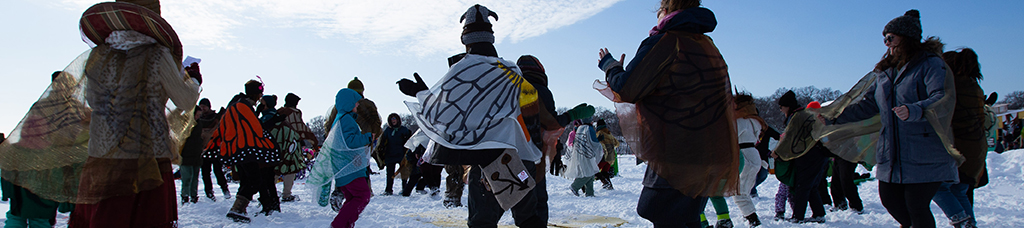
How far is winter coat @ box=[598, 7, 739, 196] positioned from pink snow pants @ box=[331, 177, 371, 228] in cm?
279

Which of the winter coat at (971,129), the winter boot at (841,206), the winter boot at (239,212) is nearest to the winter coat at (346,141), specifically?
the winter boot at (239,212)

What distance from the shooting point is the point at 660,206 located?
2332mm

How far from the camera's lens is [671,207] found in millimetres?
2314

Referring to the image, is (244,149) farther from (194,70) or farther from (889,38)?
(889,38)

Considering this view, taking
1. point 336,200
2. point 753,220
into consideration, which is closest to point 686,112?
point 753,220

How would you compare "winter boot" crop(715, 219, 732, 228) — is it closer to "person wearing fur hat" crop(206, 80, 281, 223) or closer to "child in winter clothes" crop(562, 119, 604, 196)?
"child in winter clothes" crop(562, 119, 604, 196)

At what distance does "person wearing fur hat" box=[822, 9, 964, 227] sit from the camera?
2936 millimetres

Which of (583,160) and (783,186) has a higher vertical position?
(583,160)

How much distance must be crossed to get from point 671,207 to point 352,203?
2.91 metres

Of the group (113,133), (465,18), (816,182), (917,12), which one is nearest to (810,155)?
(816,182)

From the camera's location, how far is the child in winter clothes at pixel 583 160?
28.4 ft

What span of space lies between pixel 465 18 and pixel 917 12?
2817mm

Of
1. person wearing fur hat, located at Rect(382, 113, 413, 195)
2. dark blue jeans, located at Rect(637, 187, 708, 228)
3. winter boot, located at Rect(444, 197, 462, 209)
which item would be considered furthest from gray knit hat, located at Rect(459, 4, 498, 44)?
person wearing fur hat, located at Rect(382, 113, 413, 195)

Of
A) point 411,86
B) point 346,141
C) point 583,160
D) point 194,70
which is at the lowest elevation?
point 583,160
